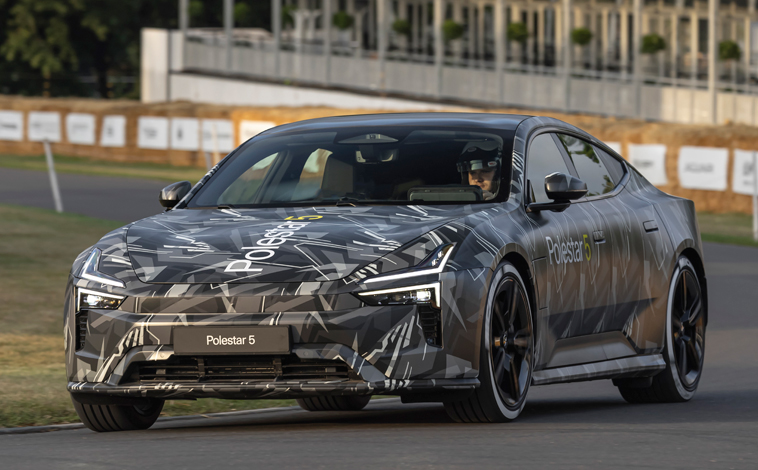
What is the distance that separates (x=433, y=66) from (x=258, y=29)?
2187cm

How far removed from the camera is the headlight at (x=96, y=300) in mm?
6770

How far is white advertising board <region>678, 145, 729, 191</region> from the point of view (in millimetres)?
26641

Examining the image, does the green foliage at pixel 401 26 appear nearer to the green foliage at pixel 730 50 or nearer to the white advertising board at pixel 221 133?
the green foliage at pixel 730 50

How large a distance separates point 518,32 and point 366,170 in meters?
39.2

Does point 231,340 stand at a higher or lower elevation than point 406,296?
lower

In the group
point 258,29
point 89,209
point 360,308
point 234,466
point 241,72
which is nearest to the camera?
point 234,466

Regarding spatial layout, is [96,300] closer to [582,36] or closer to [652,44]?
[652,44]

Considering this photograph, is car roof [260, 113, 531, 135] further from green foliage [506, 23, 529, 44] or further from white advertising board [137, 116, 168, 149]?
green foliage [506, 23, 529, 44]

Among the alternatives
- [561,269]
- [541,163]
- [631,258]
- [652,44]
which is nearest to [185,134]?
[652,44]

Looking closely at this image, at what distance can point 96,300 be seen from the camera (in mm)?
6844

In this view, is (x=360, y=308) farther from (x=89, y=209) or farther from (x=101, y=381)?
(x=89, y=209)

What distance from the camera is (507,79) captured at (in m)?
44.2

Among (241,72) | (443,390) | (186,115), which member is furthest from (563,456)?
(241,72)

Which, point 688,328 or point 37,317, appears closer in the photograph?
point 688,328
